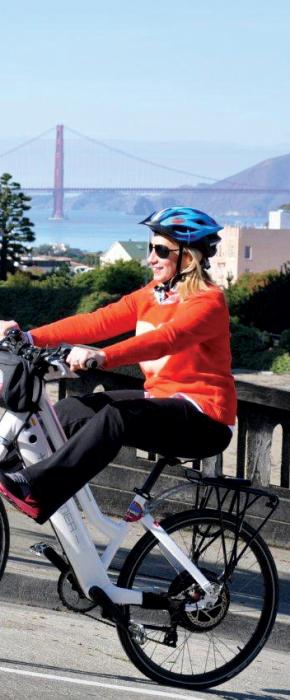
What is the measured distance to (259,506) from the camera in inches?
304

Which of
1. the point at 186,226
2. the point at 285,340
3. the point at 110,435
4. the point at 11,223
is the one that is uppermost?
the point at 186,226

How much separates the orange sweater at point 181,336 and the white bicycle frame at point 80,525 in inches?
11.5

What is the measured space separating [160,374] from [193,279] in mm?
331

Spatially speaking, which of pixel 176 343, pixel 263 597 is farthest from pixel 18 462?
pixel 263 597

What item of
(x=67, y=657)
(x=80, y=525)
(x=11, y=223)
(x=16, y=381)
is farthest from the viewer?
(x=11, y=223)

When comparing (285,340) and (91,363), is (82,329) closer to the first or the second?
(91,363)

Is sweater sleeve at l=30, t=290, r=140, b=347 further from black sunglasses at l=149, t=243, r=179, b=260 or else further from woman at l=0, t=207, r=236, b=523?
black sunglasses at l=149, t=243, r=179, b=260

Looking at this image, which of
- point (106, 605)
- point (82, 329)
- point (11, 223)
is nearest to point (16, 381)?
point (82, 329)

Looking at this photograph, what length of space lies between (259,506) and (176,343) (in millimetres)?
3509

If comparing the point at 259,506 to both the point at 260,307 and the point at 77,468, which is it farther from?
the point at 260,307

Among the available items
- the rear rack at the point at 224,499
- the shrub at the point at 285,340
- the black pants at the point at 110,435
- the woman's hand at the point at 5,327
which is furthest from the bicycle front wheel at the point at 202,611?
the shrub at the point at 285,340

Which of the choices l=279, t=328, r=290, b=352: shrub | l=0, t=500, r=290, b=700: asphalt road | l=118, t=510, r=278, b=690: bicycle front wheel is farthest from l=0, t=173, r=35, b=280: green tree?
l=118, t=510, r=278, b=690: bicycle front wheel

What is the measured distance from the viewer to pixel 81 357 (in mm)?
4102

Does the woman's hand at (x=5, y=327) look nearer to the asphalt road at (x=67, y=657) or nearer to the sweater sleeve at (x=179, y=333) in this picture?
the sweater sleeve at (x=179, y=333)
